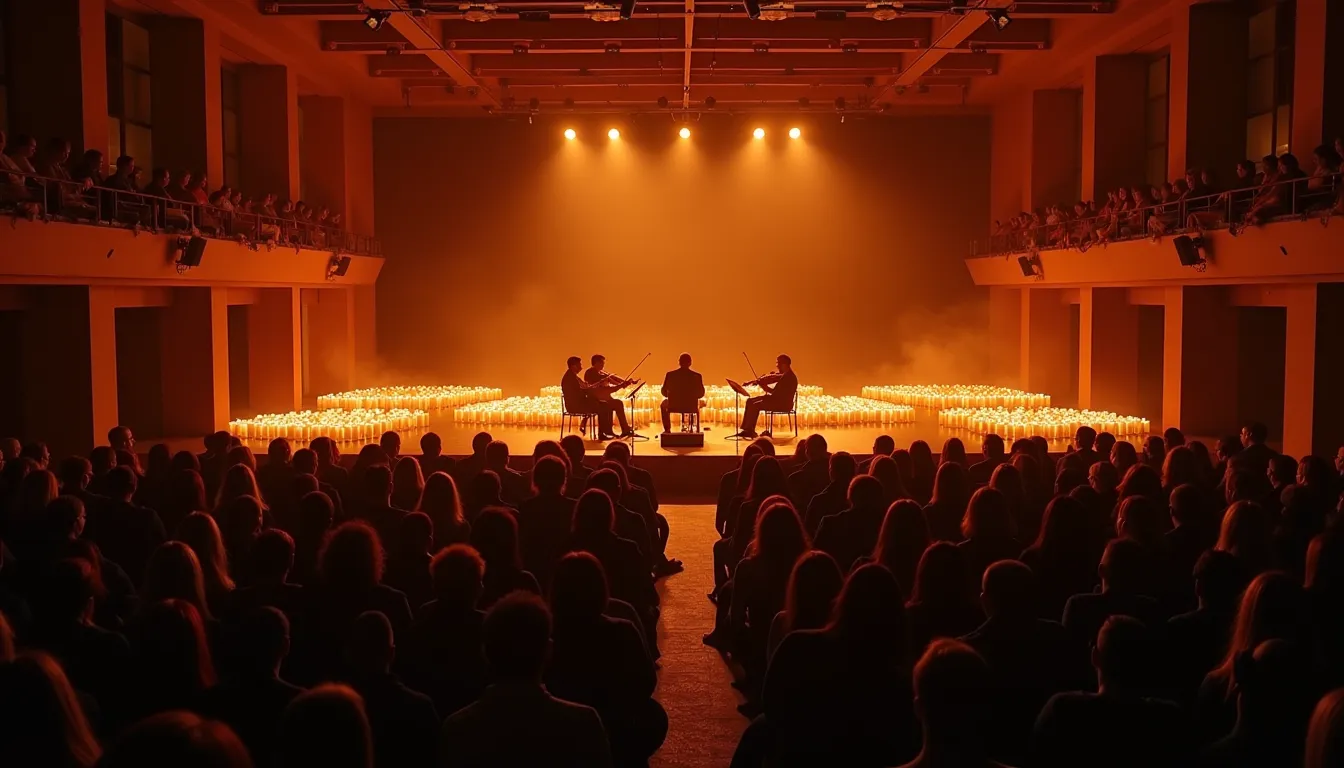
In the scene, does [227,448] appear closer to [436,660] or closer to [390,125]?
[436,660]

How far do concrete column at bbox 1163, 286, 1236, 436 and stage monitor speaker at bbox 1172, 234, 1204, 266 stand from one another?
7.60 ft

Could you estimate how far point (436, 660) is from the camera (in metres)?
4.19

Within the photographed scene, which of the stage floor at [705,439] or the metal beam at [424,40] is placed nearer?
the stage floor at [705,439]

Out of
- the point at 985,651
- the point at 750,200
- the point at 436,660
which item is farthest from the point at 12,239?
the point at 750,200

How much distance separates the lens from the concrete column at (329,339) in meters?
23.9

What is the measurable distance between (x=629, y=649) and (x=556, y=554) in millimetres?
2125

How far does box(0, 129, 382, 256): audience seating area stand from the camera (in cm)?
1189

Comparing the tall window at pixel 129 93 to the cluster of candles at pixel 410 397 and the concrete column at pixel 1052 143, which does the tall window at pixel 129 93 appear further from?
the concrete column at pixel 1052 143

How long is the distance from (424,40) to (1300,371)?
45.6ft

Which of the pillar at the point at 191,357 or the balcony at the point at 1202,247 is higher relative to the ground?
the balcony at the point at 1202,247

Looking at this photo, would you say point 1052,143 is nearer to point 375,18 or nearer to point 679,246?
point 679,246

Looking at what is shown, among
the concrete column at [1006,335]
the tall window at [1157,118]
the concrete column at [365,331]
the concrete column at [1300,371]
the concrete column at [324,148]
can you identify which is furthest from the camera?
the concrete column at [1006,335]

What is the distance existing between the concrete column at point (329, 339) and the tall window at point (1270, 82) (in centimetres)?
1743

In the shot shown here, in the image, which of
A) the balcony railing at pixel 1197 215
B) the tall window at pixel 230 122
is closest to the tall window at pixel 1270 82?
the balcony railing at pixel 1197 215
